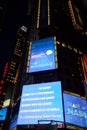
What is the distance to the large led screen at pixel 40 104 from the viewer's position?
13.1 meters

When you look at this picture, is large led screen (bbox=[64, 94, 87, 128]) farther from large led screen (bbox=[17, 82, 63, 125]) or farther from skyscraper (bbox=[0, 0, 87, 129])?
large led screen (bbox=[17, 82, 63, 125])

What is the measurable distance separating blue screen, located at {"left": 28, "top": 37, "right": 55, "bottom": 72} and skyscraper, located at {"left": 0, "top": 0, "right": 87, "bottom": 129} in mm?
122

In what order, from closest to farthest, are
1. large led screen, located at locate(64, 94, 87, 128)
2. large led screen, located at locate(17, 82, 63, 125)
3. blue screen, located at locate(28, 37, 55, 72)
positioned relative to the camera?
large led screen, located at locate(17, 82, 63, 125), large led screen, located at locate(64, 94, 87, 128), blue screen, located at locate(28, 37, 55, 72)

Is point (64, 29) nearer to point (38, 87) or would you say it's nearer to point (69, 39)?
point (69, 39)

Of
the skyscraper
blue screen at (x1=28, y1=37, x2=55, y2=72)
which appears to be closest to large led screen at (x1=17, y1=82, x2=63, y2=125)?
the skyscraper

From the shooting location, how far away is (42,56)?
667 inches

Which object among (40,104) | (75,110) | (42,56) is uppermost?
(42,56)

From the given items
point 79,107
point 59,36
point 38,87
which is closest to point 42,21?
point 59,36

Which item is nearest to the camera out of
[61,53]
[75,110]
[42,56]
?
[75,110]

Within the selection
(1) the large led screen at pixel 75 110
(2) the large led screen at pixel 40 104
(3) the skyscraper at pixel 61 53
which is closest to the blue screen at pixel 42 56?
(3) the skyscraper at pixel 61 53

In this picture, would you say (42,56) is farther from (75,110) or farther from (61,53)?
(61,53)

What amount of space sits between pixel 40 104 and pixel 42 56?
189 inches

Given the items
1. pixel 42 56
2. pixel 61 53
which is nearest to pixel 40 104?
pixel 42 56

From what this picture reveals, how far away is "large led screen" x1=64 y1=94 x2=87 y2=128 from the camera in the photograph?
Answer: 13.4 metres
